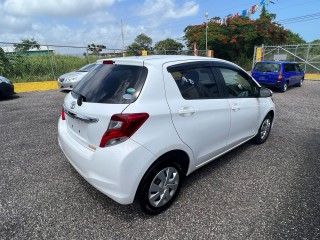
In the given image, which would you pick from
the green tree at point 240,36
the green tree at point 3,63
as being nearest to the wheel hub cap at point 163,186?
the green tree at point 3,63

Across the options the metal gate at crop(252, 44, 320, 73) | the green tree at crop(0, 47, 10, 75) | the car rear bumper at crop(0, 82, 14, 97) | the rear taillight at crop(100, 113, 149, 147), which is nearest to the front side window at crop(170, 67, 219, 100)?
the rear taillight at crop(100, 113, 149, 147)

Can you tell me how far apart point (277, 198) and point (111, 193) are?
2.04m

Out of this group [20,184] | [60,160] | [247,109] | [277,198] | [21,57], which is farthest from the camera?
[21,57]

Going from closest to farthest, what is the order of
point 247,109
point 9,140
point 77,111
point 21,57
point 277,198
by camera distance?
point 77,111 → point 277,198 → point 247,109 → point 9,140 → point 21,57

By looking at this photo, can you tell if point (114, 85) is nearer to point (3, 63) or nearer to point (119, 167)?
point (119, 167)

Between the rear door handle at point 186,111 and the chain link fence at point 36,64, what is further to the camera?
the chain link fence at point 36,64

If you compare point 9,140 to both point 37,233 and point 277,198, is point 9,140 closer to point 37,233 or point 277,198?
point 37,233

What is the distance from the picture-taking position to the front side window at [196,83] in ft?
8.43

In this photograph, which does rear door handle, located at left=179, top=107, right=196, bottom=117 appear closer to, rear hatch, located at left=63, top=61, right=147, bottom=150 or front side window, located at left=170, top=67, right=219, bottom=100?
front side window, located at left=170, top=67, right=219, bottom=100

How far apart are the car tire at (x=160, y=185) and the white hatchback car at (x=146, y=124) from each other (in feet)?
0.03

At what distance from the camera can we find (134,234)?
2.27 metres

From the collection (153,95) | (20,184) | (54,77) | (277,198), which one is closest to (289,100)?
(277,198)

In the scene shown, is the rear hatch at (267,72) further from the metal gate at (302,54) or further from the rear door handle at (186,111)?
the rear door handle at (186,111)

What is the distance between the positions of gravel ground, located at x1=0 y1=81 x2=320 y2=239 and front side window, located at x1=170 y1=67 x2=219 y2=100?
4.07 ft
